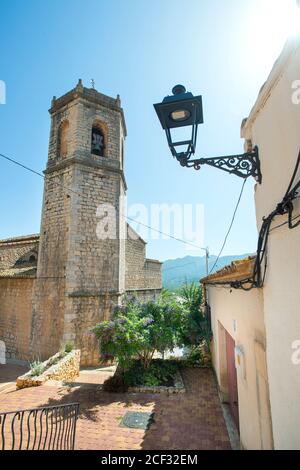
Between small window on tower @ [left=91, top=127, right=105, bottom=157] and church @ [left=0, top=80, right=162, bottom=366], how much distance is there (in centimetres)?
5

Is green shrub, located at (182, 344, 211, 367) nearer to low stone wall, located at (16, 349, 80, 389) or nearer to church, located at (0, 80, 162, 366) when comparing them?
low stone wall, located at (16, 349, 80, 389)

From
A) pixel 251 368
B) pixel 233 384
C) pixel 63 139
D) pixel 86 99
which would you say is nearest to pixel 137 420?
pixel 233 384

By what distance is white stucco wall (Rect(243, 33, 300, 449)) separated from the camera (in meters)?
1.87

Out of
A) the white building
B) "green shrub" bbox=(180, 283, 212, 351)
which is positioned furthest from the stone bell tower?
the white building

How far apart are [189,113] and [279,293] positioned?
1941 mm

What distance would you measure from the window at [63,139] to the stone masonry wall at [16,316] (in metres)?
6.95

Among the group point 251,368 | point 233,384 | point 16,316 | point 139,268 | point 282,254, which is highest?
point 139,268

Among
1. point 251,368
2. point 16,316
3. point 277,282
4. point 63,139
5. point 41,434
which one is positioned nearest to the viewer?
point 277,282

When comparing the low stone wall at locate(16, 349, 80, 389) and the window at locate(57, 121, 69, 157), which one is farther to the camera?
the window at locate(57, 121, 69, 157)

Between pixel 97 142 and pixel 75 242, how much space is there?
5658 mm

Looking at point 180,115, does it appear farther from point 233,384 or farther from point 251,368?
point 233,384

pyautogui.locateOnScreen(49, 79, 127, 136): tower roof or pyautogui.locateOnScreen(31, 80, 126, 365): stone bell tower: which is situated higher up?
pyautogui.locateOnScreen(49, 79, 127, 136): tower roof

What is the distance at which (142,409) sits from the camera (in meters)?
5.87

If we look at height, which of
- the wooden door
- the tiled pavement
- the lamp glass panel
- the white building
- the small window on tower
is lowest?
the tiled pavement
